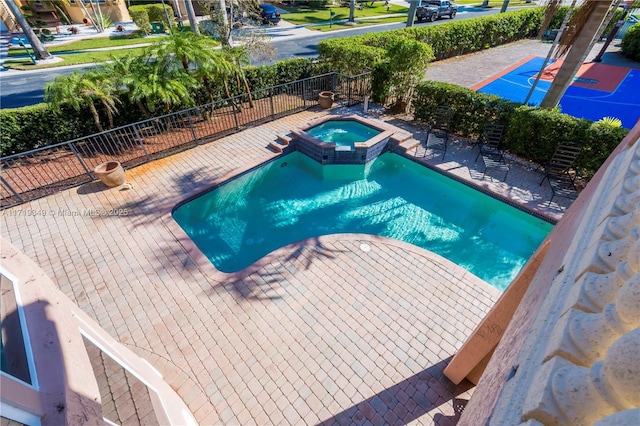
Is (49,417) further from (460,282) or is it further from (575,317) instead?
(460,282)

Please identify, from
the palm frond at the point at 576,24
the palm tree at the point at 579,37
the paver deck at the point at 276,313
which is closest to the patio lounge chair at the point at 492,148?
the paver deck at the point at 276,313

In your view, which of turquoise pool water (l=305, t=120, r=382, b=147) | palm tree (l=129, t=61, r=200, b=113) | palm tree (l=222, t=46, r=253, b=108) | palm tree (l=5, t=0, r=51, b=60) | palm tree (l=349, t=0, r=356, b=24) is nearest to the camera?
palm tree (l=129, t=61, r=200, b=113)

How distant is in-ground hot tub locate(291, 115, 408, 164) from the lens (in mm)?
10344

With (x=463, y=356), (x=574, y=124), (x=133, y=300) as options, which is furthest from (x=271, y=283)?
(x=574, y=124)

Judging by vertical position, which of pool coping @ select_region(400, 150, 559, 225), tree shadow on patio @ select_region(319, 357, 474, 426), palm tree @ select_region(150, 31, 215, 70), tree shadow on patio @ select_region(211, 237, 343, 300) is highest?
palm tree @ select_region(150, 31, 215, 70)

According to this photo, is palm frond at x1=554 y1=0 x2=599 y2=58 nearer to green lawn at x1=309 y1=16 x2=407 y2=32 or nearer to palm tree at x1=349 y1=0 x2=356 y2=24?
green lawn at x1=309 y1=16 x2=407 y2=32

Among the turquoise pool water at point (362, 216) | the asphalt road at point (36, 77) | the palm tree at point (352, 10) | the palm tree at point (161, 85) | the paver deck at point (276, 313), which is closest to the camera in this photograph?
the paver deck at point (276, 313)

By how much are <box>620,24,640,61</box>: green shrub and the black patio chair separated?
21559 millimetres

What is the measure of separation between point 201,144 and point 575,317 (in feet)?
38.8

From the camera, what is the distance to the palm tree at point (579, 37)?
25.7 ft

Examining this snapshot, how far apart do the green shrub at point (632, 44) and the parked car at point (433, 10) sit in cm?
1609

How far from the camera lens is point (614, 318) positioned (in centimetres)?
99

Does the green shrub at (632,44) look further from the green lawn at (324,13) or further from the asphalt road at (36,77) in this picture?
the green lawn at (324,13)

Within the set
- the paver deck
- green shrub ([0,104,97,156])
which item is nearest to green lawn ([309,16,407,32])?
green shrub ([0,104,97,156])
